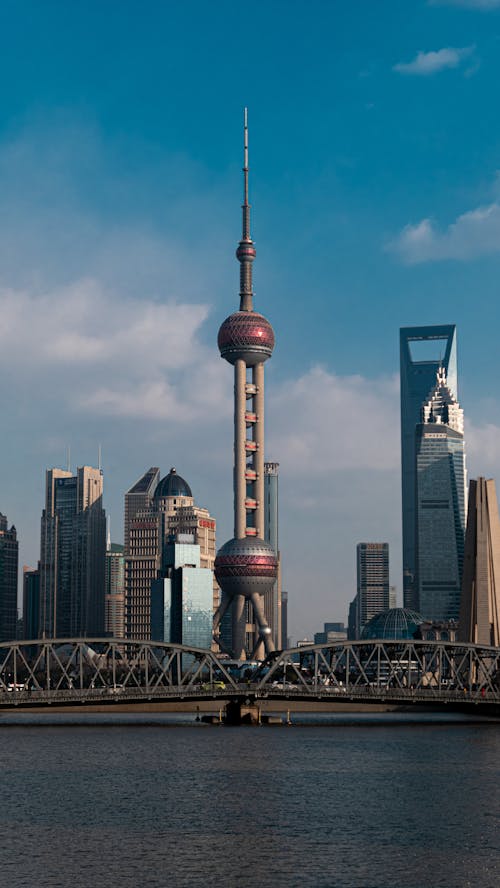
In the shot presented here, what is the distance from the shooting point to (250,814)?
269ft

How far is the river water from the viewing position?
62094mm

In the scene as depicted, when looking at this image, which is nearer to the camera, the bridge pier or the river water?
the river water

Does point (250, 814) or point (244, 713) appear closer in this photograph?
point (250, 814)

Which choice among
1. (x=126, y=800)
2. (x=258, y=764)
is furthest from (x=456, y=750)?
(x=126, y=800)

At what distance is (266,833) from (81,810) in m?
14.9

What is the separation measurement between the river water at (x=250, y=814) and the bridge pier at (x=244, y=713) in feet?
152

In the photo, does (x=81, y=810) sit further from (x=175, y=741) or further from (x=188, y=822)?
(x=175, y=741)

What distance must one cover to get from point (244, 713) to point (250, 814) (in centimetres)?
10992

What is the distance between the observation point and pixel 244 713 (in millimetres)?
190875

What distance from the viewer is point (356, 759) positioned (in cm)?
12262

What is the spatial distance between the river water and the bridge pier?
46.4m

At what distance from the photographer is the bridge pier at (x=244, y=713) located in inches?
7520

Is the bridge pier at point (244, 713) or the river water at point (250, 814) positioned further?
the bridge pier at point (244, 713)

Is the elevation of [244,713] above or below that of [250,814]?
above
